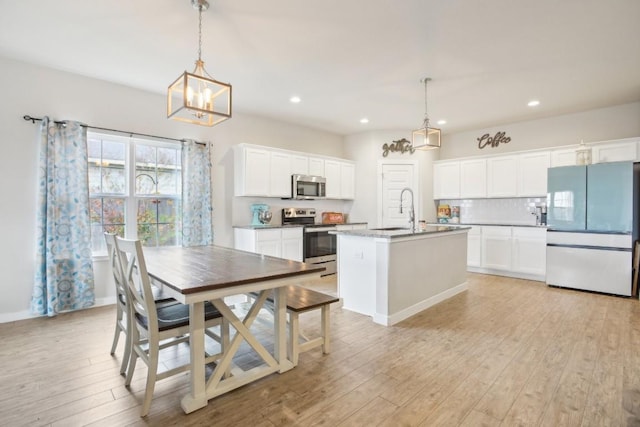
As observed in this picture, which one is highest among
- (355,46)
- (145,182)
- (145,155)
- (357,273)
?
(355,46)

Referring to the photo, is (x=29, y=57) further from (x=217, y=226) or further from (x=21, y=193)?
(x=217, y=226)

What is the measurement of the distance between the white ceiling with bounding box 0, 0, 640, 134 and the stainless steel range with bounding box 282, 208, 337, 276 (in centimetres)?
196

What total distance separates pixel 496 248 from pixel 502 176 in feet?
4.25

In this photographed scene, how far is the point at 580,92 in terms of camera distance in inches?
168

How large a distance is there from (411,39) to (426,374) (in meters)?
2.80

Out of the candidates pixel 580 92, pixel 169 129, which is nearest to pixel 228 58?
pixel 169 129

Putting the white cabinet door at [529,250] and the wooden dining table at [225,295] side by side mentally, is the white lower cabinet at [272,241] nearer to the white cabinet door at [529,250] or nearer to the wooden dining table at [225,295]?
the wooden dining table at [225,295]

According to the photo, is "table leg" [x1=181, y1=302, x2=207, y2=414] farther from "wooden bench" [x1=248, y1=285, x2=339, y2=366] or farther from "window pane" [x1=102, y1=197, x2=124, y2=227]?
"window pane" [x1=102, y1=197, x2=124, y2=227]

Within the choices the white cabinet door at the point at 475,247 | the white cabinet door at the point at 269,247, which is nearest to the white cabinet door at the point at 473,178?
the white cabinet door at the point at 475,247

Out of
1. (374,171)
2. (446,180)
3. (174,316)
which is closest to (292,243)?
(374,171)

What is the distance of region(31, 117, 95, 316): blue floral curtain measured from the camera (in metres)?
3.45

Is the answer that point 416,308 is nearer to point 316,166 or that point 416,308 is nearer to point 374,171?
point 316,166

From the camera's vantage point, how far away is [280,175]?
534 centimetres

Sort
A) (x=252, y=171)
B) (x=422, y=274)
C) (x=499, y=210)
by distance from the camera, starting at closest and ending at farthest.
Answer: (x=422, y=274) → (x=252, y=171) → (x=499, y=210)
